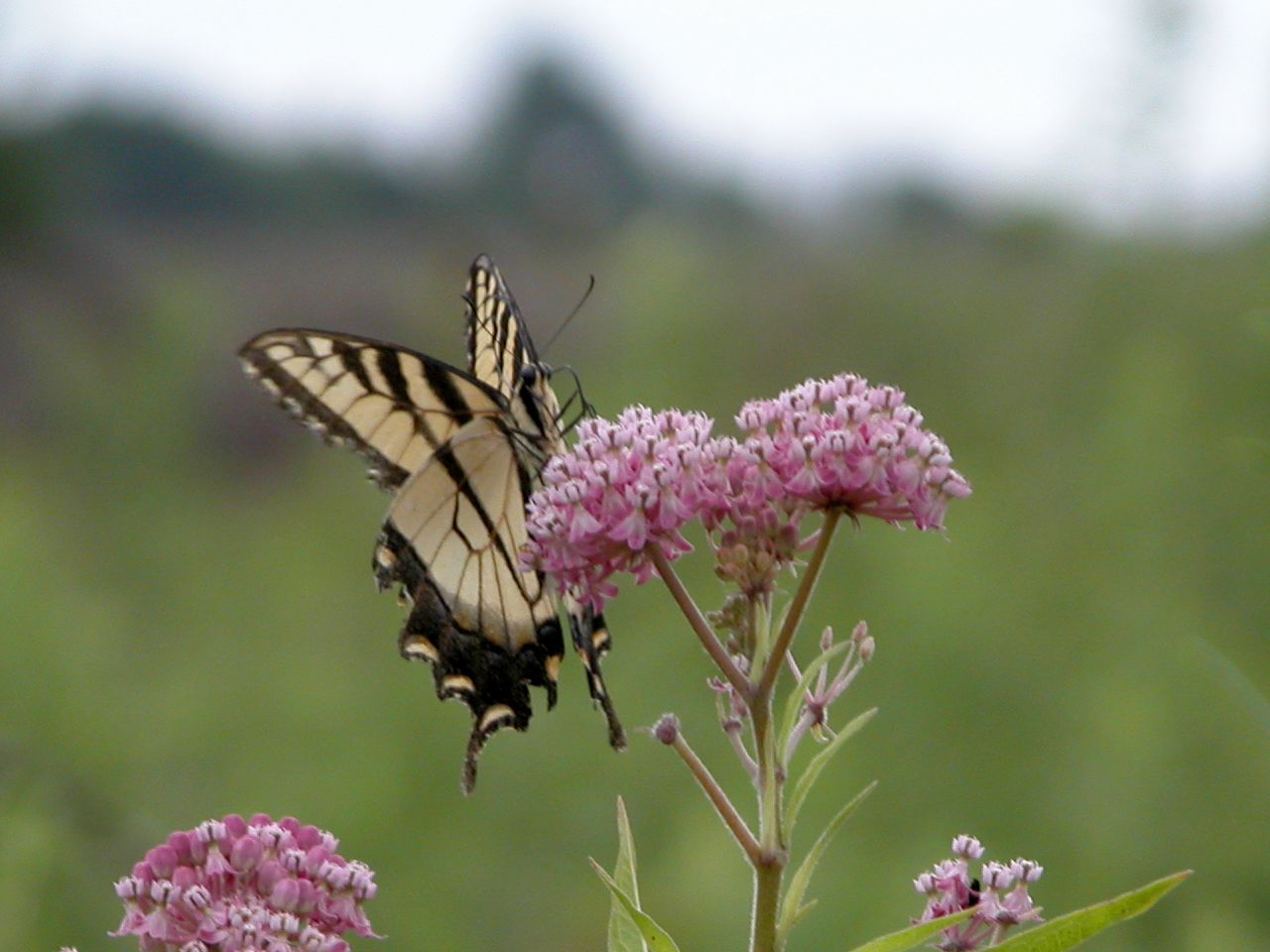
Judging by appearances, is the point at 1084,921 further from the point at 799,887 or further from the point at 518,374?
the point at 518,374

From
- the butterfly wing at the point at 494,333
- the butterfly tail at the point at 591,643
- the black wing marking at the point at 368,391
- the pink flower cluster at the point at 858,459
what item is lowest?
the pink flower cluster at the point at 858,459

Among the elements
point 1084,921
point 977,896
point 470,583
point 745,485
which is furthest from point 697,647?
point 1084,921

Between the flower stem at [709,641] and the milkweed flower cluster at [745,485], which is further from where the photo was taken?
the milkweed flower cluster at [745,485]

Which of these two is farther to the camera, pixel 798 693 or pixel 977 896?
pixel 798 693

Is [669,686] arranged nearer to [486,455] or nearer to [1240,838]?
[1240,838]

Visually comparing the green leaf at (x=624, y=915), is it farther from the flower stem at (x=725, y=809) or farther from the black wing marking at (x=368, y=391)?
the black wing marking at (x=368, y=391)

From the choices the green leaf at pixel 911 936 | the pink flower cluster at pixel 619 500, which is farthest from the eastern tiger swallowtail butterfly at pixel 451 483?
the green leaf at pixel 911 936
